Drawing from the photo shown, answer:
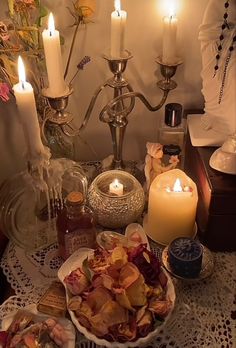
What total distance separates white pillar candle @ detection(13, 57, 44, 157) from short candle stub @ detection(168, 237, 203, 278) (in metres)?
0.26

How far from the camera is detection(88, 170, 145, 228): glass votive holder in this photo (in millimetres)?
798

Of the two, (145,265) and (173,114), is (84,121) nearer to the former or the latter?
(173,114)

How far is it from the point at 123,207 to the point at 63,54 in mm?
317

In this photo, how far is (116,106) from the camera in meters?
0.86

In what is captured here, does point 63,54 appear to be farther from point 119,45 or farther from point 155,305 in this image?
point 155,305

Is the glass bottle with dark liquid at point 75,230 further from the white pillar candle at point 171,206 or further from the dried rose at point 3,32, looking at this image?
the dried rose at point 3,32

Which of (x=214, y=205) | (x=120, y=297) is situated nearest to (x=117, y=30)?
(x=214, y=205)

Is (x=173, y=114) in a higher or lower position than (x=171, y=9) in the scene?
lower

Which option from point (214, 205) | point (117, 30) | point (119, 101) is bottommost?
point (214, 205)

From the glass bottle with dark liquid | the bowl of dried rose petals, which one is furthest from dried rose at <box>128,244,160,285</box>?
the glass bottle with dark liquid

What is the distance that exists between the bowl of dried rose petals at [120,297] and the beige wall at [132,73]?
367 mm

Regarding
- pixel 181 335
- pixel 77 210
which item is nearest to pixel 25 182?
pixel 77 210

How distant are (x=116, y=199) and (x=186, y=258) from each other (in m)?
0.15

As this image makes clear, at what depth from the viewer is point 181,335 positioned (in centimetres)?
69
